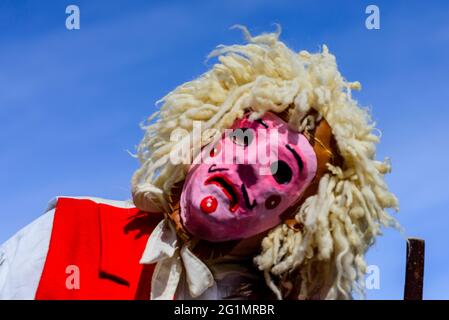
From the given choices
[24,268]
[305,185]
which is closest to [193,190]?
[305,185]

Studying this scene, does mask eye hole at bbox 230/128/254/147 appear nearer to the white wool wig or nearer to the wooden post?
the white wool wig

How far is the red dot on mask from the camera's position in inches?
127

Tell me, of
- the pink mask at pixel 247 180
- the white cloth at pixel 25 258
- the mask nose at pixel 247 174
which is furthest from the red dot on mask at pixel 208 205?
the white cloth at pixel 25 258

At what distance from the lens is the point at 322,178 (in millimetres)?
3379

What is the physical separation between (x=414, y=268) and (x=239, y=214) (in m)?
0.60

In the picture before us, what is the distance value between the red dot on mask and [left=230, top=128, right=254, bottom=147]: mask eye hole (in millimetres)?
208

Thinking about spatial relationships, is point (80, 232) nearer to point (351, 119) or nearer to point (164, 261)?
point (164, 261)

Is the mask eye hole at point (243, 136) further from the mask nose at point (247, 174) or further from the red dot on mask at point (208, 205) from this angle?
the red dot on mask at point (208, 205)

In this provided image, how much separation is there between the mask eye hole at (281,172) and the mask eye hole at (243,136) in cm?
11

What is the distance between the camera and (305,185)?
11.0ft

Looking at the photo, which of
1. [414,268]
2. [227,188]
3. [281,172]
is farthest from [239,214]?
[414,268]

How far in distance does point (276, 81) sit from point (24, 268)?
0.98 meters

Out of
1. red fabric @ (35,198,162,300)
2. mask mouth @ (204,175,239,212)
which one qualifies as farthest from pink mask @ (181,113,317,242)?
red fabric @ (35,198,162,300)
